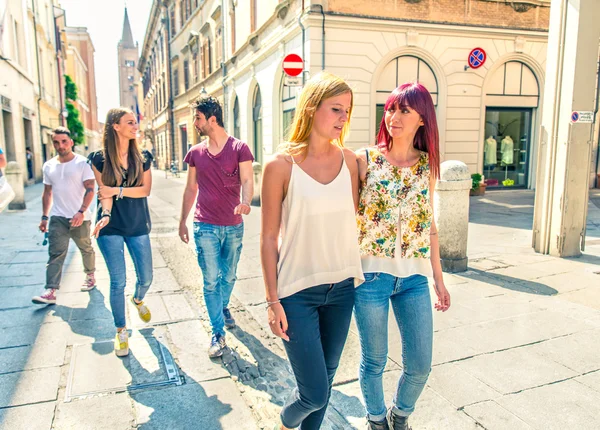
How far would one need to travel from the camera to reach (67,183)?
191 inches

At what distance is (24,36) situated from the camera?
76.6ft

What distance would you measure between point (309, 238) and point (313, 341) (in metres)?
0.46

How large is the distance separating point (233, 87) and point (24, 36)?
36.0 ft

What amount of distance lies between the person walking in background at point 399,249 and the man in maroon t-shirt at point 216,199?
1.45 meters

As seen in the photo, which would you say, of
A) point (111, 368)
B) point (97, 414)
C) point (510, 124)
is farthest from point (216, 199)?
point (510, 124)

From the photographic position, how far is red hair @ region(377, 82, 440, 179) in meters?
2.31

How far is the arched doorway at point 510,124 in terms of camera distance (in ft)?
49.7

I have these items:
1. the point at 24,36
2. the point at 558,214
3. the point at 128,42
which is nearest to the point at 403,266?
the point at 558,214

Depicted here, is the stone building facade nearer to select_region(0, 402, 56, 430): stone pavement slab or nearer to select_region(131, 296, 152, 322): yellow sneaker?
select_region(131, 296, 152, 322): yellow sneaker

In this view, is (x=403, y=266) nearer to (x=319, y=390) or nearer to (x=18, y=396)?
(x=319, y=390)

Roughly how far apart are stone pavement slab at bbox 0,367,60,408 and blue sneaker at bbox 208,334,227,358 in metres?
1.05

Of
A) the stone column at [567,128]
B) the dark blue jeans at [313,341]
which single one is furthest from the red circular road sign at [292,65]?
the dark blue jeans at [313,341]

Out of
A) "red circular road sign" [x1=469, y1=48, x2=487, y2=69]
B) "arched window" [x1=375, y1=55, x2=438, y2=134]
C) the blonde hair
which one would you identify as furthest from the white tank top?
"red circular road sign" [x1=469, y1=48, x2=487, y2=69]

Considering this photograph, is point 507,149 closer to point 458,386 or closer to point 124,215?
point 458,386
